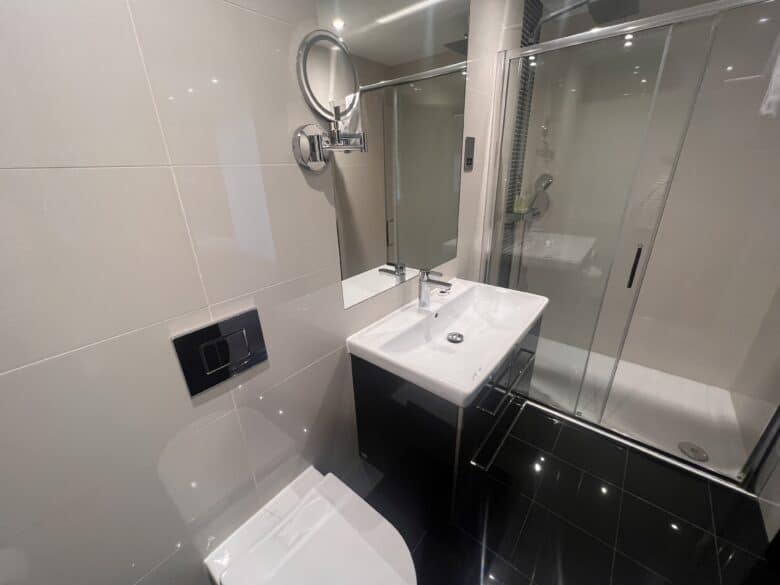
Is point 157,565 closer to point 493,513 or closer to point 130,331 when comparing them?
point 130,331

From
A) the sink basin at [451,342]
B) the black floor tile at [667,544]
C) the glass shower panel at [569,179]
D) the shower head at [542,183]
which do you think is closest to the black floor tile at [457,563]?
the black floor tile at [667,544]

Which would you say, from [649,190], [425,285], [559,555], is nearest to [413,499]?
[559,555]

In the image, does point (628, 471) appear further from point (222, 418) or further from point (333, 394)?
point (222, 418)

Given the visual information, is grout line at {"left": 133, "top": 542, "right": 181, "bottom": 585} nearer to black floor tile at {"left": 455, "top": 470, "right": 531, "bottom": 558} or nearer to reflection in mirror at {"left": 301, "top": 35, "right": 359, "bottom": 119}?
black floor tile at {"left": 455, "top": 470, "right": 531, "bottom": 558}

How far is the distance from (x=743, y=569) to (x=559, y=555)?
651 mm

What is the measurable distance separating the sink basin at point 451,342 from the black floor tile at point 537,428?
0.83 meters

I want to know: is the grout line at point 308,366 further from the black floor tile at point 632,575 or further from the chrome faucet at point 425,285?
the black floor tile at point 632,575

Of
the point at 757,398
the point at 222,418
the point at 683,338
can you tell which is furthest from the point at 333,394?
the point at 683,338

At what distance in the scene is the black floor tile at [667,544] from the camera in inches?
47.0

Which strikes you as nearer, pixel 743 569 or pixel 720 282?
pixel 743 569

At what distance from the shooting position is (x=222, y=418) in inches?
32.3

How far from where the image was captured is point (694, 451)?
1.62 metres

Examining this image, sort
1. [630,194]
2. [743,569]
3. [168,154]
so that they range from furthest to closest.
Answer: [630,194] < [743,569] < [168,154]

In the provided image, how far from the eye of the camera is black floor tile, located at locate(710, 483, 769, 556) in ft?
4.17
